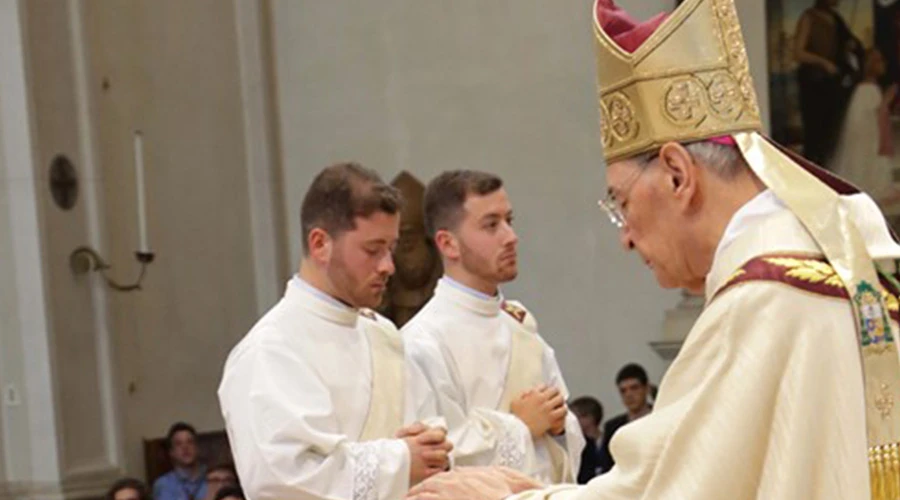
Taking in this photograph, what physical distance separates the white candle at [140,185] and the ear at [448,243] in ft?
14.5

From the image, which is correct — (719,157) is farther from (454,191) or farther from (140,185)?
(140,185)

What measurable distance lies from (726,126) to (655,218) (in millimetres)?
198

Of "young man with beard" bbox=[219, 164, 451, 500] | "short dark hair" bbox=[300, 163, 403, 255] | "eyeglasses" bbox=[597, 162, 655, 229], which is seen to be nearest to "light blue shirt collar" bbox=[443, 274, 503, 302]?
"young man with beard" bbox=[219, 164, 451, 500]

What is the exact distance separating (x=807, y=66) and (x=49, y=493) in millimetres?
5117

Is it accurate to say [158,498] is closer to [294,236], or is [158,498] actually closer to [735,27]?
[294,236]

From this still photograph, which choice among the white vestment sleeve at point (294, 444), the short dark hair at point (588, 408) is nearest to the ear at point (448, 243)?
the white vestment sleeve at point (294, 444)

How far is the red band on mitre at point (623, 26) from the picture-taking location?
3098 mm

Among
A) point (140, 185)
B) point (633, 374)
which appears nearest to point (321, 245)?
point (633, 374)

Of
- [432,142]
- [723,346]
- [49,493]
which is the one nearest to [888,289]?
[723,346]

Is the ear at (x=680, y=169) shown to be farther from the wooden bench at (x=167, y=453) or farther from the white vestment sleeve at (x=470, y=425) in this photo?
the wooden bench at (x=167, y=453)

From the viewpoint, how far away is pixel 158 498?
32.0 ft

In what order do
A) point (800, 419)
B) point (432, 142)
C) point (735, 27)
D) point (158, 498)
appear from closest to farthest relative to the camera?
point (800, 419) → point (735, 27) → point (158, 498) → point (432, 142)

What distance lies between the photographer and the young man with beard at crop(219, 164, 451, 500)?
4.50 m

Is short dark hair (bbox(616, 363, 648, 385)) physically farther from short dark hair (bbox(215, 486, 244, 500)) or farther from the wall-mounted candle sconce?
short dark hair (bbox(215, 486, 244, 500))
